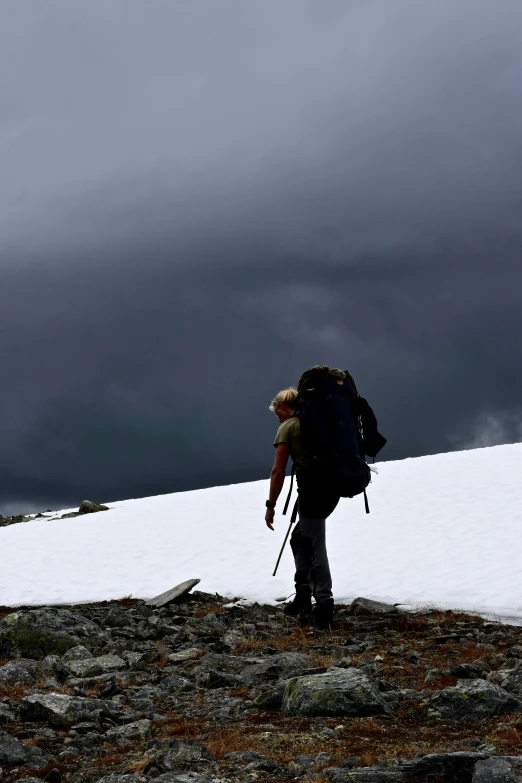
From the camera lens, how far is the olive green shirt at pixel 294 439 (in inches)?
462

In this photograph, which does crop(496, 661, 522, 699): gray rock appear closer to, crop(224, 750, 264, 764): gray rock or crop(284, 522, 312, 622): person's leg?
crop(224, 750, 264, 764): gray rock

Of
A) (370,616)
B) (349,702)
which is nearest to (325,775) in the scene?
(349,702)

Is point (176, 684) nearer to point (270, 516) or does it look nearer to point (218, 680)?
point (218, 680)

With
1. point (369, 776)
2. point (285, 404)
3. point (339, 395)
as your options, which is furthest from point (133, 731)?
point (285, 404)

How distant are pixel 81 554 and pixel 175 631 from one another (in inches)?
451

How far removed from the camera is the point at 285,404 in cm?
1219

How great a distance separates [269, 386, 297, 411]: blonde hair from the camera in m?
12.2

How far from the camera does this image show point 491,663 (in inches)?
340

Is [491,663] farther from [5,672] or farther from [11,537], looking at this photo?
[11,537]

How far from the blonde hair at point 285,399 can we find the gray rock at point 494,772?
7.70 metres

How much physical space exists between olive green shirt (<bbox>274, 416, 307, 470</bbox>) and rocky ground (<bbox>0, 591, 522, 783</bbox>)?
8.12 feet

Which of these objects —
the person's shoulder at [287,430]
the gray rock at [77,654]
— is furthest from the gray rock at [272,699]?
the person's shoulder at [287,430]

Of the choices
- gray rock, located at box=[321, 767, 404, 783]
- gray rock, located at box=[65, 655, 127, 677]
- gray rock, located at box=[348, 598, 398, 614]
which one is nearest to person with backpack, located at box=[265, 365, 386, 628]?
gray rock, located at box=[348, 598, 398, 614]

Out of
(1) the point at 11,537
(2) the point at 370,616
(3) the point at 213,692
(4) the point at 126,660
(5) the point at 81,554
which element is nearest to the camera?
(3) the point at 213,692
